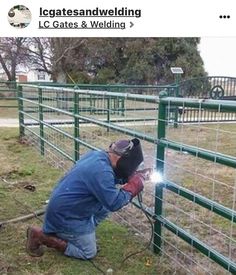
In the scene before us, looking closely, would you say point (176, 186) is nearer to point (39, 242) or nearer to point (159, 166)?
point (159, 166)

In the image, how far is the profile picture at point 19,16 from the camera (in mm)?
20938

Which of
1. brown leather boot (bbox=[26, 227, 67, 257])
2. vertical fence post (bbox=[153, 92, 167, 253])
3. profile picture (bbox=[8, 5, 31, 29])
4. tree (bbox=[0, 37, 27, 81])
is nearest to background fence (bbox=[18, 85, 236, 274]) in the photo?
vertical fence post (bbox=[153, 92, 167, 253])

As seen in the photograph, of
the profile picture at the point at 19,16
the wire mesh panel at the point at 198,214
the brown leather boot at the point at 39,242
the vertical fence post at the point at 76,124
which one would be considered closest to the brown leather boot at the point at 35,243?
the brown leather boot at the point at 39,242

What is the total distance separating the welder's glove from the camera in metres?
3.49

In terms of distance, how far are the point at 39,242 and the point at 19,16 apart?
1882 centimetres

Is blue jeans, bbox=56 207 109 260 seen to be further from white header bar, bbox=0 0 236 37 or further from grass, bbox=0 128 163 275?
white header bar, bbox=0 0 236 37

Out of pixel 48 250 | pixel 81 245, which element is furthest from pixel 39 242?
pixel 81 245

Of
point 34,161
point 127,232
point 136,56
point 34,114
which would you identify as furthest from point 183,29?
→ point 127,232

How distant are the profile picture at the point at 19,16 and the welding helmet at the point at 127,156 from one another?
18.7 meters

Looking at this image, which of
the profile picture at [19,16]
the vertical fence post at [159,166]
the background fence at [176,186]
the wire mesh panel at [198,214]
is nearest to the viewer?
the wire mesh panel at [198,214]

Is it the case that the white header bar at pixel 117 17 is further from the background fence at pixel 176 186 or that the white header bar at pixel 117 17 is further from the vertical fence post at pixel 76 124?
the vertical fence post at pixel 76 124

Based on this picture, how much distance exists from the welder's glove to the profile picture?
18.6 metres

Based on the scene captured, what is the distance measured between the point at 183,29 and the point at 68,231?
851 inches

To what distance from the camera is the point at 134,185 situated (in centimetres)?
351
